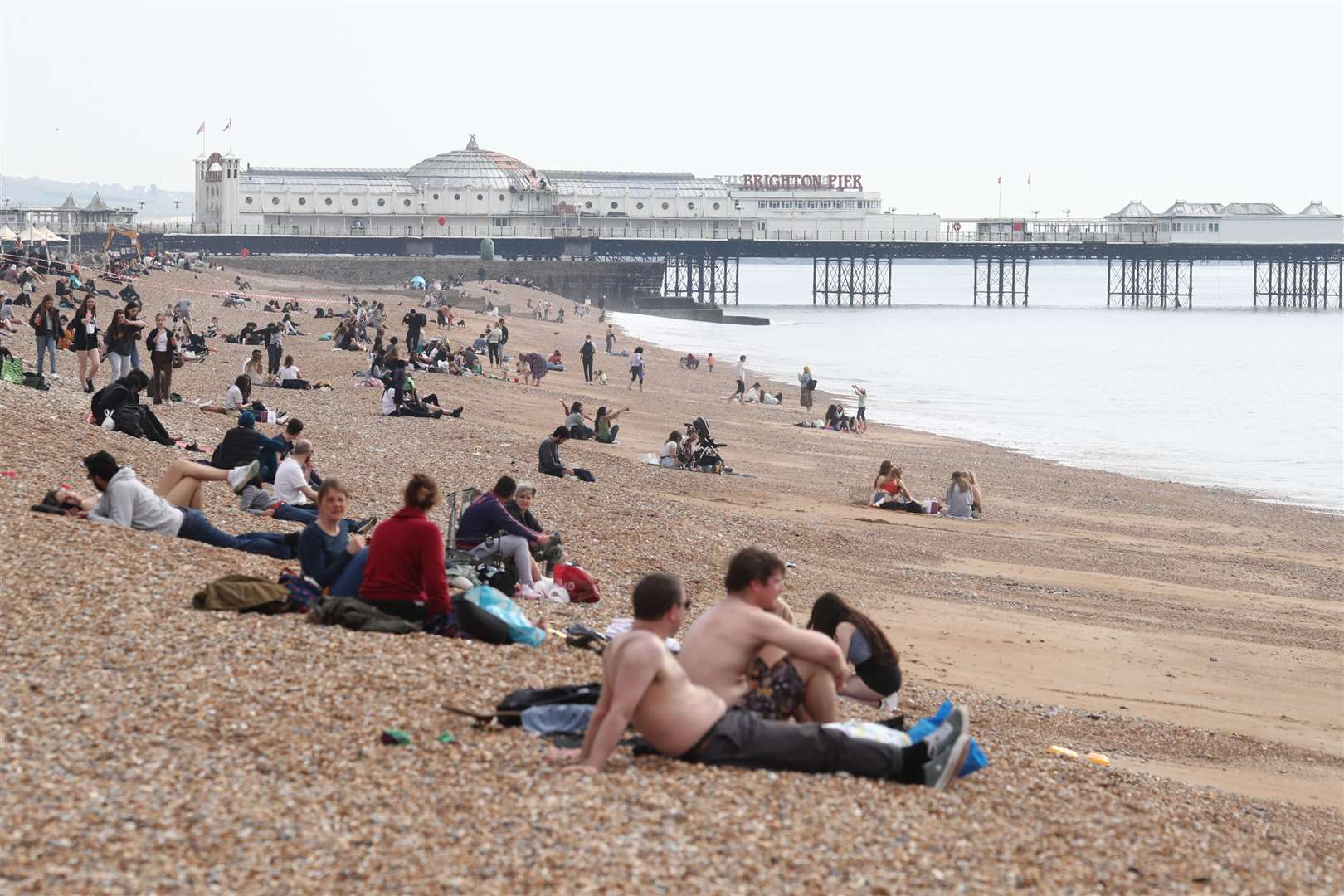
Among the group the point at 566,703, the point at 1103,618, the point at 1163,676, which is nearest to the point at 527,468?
the point at 1103,618

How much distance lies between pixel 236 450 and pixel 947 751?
7452 millimetres

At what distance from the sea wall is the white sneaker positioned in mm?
60111

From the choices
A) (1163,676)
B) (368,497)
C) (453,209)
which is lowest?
(1163,676)

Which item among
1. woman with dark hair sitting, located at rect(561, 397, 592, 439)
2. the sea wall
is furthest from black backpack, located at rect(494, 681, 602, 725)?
the sea wall

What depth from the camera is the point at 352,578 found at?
7.96m

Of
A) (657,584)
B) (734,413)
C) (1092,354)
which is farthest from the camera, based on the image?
(1092,354)

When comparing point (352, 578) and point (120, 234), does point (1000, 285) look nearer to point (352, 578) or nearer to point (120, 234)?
point (120, 234)

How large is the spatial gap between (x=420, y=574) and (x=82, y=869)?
3047 millimetres

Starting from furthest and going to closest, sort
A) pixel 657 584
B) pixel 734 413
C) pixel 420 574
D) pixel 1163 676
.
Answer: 1. pixel 734 413
2. pixel 1163 676
3. pixel 420 574
4. pixel 657 584

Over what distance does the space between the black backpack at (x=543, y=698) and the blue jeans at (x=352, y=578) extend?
1.60m

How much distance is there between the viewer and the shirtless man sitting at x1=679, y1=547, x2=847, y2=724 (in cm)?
623

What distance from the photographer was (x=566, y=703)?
6.52 meters

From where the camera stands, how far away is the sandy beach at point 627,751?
5.17 meters

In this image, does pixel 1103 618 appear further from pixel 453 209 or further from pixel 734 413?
pixel 453 209
